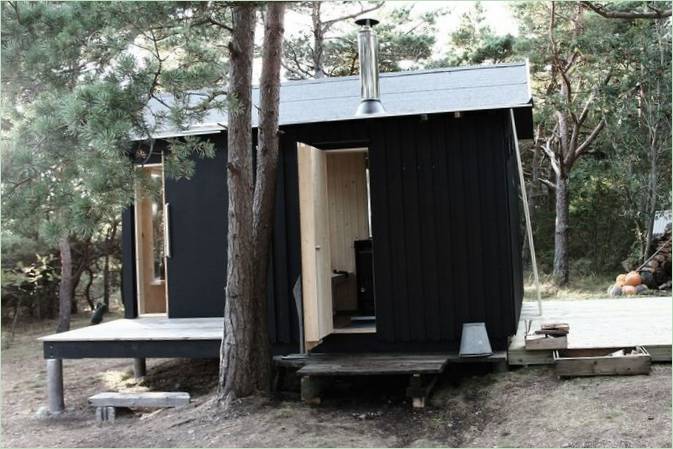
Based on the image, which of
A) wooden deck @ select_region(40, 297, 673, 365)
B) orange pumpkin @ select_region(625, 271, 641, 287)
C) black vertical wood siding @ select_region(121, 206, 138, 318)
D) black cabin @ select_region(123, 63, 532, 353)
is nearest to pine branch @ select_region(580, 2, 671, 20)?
orange pumpkin @ select_region(625, 271, 641, 287)

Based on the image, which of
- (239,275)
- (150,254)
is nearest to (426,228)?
(239,275)

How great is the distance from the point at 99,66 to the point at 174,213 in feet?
8.78

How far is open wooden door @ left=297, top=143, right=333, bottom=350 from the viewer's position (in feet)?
18.1

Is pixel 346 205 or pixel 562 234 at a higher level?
pixel 346 205

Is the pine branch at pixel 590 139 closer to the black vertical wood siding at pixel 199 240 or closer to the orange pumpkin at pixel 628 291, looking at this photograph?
the orange pumpkin at pixel 628 291

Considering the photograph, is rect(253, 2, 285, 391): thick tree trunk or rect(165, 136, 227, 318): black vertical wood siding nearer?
rect(253, 2, 285, 391): thick tree trunk

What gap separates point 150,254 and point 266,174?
3.38 metres

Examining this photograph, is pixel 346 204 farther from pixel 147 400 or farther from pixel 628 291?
pixel 628 291

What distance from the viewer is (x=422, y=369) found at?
520cm

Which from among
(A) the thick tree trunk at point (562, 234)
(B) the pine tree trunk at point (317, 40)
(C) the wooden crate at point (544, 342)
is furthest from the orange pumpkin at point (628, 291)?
(B) the pine tree trunk at point (317, 40)

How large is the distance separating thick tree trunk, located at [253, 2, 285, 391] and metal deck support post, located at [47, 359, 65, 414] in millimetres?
2095

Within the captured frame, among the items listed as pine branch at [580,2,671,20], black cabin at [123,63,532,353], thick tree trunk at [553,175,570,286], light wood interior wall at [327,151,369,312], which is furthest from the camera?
thick tree trunk at [553,175,570,286]

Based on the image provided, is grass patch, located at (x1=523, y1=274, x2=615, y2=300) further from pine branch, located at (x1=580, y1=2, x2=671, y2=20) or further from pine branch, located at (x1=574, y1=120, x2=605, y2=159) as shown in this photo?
pine branch, located at (x1=580, y1=2, x2=671, y2=20)

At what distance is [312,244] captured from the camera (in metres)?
5.54
